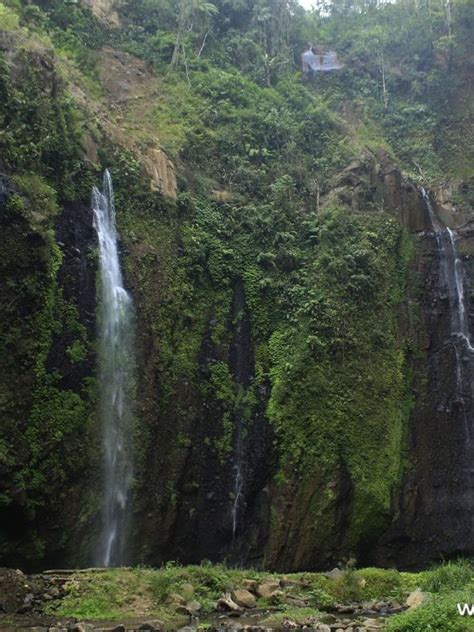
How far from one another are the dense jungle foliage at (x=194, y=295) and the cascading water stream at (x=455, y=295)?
1.41m

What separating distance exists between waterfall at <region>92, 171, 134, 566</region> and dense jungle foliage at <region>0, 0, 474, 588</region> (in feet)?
1.15

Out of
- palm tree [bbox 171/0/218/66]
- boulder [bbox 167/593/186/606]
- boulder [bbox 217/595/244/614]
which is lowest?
boulder [bbox 217/595/244/614]

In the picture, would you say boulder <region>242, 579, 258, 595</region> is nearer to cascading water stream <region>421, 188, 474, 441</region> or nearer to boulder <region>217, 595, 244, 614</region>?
boulder <region>217, 595, 244, 614</region>

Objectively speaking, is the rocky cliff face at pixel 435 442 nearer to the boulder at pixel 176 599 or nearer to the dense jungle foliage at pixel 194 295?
the dense jungle foliage at pixel 194 295

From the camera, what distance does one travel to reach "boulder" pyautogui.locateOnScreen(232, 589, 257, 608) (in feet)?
40.2

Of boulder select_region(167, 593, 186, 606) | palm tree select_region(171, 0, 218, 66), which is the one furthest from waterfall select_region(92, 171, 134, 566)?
palm tree select_region(171, 0, 218, 66)

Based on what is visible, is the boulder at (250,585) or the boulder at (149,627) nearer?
the boulder at (149,627)

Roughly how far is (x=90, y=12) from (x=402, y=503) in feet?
75.3

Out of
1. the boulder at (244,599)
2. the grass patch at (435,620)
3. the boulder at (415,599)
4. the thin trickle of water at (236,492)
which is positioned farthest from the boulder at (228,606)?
the thin trickle of water at (236,492)

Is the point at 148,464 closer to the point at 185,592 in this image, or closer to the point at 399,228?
the point at 185,592

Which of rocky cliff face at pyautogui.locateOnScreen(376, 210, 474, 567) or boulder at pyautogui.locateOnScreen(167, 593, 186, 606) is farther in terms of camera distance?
rocky cliff face at pyautogui.locateOnScreen(376, 210, 474, 567)

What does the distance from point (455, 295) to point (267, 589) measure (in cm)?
1142

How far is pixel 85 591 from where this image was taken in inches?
472

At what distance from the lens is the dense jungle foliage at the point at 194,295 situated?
46.7 ft
